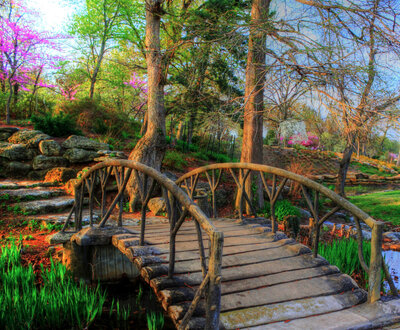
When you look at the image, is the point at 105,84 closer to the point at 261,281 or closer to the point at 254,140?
the point at 254,140

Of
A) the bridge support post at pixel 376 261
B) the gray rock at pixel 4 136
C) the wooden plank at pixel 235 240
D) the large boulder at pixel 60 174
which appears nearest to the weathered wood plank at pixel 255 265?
the wooden plank at pixel 235 240

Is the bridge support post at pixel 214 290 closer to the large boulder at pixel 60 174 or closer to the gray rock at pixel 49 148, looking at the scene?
the large boulder at pixel 60 174

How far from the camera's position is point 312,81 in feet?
14.8

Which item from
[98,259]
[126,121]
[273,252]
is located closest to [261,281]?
[273,252]

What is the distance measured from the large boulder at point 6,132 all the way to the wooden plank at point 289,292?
10.1 m

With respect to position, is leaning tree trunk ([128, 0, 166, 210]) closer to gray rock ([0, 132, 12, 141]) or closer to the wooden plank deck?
the wooden plank deck

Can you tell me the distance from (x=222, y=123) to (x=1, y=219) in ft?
16.2

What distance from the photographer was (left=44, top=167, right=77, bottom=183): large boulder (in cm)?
832

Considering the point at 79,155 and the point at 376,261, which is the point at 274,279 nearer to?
the point at 376,261

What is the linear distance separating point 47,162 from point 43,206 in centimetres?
285

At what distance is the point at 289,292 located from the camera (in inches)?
102

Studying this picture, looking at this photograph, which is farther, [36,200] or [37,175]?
[37,175]

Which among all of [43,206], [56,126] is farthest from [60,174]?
[56,126]

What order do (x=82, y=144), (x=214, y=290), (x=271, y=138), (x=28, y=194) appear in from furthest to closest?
1. (x=271, y=138)
2. (x=82, y=144)
3. (x=28, y=194)
4. (x=214, y=290)
